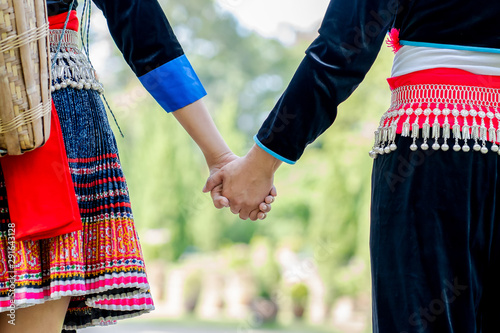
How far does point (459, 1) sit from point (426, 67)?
160 millimetres

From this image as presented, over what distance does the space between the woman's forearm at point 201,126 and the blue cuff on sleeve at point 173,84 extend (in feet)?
0.08

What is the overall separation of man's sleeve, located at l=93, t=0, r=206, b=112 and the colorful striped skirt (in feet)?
0.59

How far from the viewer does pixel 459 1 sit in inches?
56.9

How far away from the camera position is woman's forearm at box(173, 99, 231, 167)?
1795mm

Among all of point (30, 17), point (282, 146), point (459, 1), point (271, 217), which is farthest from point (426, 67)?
point (271, 217)

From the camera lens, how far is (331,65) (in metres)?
1.54

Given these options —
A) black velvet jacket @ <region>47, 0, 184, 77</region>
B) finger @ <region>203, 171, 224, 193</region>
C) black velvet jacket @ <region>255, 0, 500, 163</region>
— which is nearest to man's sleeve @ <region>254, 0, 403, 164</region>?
black velvet jacket @ <region>255, 0, 500, 163</region>

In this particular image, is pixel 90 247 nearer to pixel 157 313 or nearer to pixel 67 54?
pixel 67 54

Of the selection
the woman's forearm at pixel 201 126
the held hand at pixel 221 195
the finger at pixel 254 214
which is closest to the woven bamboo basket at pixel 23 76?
the woman's forearm at pixel 201 126

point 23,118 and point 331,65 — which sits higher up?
point 331,65

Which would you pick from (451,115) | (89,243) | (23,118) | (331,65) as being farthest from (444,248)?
(23,118)

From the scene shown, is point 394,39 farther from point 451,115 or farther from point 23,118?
point 23,118

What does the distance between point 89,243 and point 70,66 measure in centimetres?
43

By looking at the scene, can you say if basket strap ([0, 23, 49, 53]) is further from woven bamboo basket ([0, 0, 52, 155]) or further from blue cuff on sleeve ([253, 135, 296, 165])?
blue cuff on sleeve ([253, 135, 296, 165])
